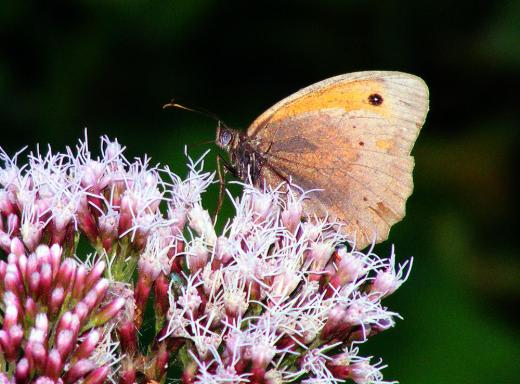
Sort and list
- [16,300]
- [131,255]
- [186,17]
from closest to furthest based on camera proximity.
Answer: [16,300], [131,255], [186,17]

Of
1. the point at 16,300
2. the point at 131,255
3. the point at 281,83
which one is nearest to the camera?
the point at 16,300

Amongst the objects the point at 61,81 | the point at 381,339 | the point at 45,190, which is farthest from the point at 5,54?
the point at 381,339

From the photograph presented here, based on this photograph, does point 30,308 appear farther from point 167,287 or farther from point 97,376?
point 167,287

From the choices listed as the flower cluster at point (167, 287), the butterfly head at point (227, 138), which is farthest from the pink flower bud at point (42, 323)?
the butterfly head at point (227, 138)

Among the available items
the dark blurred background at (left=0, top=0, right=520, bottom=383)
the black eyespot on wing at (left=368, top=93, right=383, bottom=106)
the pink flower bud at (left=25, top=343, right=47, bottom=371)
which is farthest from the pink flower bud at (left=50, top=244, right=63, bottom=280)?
the dark blurred background at (left=0, top=0, right=520, bottom=383)

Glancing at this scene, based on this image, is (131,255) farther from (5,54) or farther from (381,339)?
(5,54)

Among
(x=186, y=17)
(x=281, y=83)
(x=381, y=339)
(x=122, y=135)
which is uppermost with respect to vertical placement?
(x=186, y=17)

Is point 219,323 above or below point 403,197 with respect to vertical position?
below
